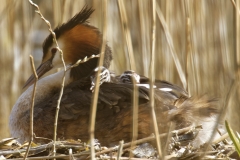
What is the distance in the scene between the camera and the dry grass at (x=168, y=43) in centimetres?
341

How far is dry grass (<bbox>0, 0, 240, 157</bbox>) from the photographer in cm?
341

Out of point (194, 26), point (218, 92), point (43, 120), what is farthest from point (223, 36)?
point (43, 120)

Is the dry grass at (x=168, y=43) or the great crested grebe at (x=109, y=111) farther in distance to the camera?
the dry grass at (x=168, y=43)

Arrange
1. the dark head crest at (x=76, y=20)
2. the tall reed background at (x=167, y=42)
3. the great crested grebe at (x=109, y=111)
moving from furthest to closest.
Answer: the dark head crest at (x=76, y=20) < the tall reed background at (x=167, y=42) < the great crested grebe at (x=109, y=111)

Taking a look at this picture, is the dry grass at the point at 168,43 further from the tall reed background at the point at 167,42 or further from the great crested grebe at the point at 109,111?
the great crested grebe at the point at 109,111

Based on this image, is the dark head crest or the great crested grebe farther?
the dark head crest

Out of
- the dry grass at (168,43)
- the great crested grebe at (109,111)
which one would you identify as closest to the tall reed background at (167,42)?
the dry grass at (168,43)

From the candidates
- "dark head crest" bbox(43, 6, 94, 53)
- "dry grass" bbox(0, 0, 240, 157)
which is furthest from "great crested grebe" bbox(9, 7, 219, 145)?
"dry grass" bbox(0, 0, 240, 157)

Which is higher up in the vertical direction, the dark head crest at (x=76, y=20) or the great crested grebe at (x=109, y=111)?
the dark head crest at (x=76, y=20)

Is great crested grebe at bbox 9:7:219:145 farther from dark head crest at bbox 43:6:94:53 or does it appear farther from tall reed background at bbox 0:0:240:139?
tall reed background at bbox 0:0:240:139

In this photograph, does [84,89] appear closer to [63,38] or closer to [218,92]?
[63,38]

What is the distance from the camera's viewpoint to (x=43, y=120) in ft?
11.4

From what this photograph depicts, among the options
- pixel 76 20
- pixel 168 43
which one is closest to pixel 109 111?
pixel 168 43

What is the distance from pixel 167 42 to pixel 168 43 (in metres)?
0.11
